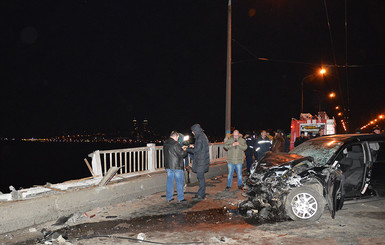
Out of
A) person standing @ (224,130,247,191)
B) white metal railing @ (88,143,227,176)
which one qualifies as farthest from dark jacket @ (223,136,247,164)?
white metal railing @ (88,143,227,176)

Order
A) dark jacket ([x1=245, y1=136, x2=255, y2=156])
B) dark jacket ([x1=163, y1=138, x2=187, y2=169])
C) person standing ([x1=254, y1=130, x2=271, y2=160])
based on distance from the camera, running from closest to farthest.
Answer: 1. dark jacket ([x1=163, y1=138, x2=187, y2=169])
2. person standing ([x1=254, y1=130, x2=271, y2=160])
3. dark jacket ([x1=245, y1=136, x2=255, y2=156])

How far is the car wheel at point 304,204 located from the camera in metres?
5.40

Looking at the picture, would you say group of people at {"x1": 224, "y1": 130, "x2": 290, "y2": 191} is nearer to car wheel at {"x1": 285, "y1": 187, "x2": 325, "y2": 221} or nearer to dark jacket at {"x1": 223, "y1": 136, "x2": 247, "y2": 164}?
dark jacket at {"x1": 223, "y1": 136, "x2": 247, "y2": 164}

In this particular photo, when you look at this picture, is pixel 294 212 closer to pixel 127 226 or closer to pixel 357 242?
pixel 357 242

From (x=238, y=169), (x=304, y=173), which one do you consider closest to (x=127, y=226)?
(x=304, y=173)

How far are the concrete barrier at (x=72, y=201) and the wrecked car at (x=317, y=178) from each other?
2701 millimetres

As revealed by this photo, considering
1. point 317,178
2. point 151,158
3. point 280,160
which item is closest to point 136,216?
point 151,158

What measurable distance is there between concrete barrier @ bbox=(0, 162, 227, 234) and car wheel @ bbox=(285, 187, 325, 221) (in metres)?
3.88

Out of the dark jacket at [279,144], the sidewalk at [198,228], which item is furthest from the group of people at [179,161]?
the dark jacket at [279,144]

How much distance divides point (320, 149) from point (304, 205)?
1.57 meters

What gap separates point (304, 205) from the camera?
543 centimetres

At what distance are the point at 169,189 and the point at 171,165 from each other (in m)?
0.67

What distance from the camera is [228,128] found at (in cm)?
1251

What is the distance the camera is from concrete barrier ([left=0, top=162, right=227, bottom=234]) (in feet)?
16.6
